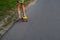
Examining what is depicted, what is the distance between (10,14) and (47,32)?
9.41 feet

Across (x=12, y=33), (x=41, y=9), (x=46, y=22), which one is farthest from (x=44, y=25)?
(x=41, y=9)

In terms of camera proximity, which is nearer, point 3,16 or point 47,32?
point 47,32

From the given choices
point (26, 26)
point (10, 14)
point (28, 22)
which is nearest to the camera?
point (26, 26)

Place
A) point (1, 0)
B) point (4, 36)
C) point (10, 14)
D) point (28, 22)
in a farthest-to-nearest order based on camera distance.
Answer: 1. point (1, 0)
2. point (10, 14)
3. point (28, 22)
4. point (4, 36)

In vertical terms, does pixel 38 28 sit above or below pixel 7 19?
below

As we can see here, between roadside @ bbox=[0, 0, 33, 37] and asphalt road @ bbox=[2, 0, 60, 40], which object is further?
roadside @ bbox=[0, 0, 33, 37]

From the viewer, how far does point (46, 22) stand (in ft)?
33.6

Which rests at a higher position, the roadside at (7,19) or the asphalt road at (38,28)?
the roadside at (7,19)

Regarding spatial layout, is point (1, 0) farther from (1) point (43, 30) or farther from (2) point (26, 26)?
(1) point (43, 30)

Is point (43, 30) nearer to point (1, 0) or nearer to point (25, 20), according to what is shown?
point (25, 20)

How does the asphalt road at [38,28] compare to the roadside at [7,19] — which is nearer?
the asphalt road at [38,28]

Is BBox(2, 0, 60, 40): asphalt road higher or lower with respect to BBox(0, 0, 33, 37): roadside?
lower

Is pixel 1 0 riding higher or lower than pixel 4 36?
higher

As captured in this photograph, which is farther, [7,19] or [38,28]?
[7,19]
